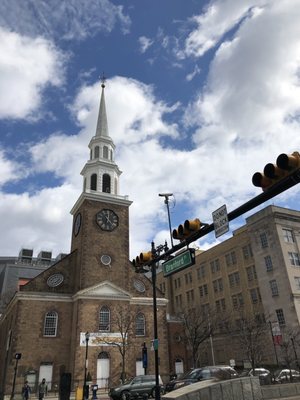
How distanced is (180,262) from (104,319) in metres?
27.9

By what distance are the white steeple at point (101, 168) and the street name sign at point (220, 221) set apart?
34.8 m

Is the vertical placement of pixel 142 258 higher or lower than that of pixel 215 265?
lower

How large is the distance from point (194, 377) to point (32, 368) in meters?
18.5

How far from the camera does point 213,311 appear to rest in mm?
53750

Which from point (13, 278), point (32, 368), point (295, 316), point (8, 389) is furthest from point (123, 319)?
point (13, 278)

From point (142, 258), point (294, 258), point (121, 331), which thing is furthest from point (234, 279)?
point (142, 258)

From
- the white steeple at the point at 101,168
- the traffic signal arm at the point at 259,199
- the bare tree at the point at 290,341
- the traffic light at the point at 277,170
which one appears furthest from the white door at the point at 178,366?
the traffic light at the point at 277,170

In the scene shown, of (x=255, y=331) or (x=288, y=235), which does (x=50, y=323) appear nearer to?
(x=255, y=331)

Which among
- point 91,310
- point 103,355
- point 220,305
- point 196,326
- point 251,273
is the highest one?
point 251,273

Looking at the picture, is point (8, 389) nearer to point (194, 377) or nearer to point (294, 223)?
point (194, 377)

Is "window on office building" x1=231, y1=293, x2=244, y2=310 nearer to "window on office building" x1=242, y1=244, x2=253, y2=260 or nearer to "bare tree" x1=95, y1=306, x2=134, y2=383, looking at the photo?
"window on office building" x1=242, y1=244, x2=253, y2=260

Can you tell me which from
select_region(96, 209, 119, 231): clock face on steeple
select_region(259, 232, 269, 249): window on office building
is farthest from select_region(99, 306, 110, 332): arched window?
select_region(259, 232, 269, 249): window on office building

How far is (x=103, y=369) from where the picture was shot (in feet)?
117

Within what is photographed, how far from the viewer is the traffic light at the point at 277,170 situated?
664 cm
